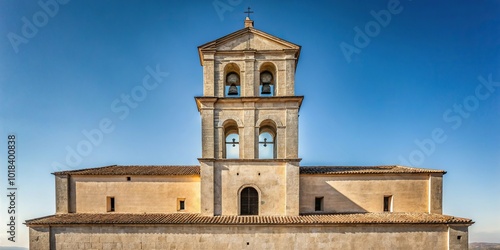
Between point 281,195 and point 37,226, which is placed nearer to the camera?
point 37,226

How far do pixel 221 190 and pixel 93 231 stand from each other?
6.77 metres

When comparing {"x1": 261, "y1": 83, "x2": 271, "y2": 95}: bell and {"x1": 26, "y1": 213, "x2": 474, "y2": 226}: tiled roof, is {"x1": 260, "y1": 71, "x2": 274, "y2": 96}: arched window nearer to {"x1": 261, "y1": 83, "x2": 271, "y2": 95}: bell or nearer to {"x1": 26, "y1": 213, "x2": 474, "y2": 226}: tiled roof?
{"x1": 261, "y1": 83, "x2": 271, "y2": 95}: bell

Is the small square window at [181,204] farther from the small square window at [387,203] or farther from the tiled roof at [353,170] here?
the small square window at [387,203]

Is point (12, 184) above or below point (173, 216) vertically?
above

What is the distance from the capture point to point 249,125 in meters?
14.5

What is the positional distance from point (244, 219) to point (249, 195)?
1.39 metres

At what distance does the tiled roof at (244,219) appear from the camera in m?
13.2

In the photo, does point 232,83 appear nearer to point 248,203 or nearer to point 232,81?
point 232,81

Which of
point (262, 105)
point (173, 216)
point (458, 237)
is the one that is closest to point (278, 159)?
point (262, 105)

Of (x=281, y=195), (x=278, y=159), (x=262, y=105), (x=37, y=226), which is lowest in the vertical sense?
(x=37, y=226)

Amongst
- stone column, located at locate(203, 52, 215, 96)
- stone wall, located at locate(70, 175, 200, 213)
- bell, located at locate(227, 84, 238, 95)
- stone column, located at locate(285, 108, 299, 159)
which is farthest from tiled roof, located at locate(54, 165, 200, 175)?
stone column, located at locate(285, 108, 299, 159)

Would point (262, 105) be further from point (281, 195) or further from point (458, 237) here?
point (458, 237)

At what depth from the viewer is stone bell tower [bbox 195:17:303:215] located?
1423 centimetres

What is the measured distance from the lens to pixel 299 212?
47.9ft
